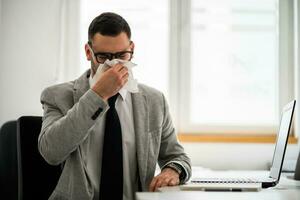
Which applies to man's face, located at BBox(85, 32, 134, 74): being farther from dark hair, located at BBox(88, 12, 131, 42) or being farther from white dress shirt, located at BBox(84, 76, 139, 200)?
white dress shirt, located at BBox(84, 76, 139, 200)

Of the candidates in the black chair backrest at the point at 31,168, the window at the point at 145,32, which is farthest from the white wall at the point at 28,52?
the black chair backrest at the point at 31,168

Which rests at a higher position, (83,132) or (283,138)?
(83,132)

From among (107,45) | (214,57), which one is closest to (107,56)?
(107,45)

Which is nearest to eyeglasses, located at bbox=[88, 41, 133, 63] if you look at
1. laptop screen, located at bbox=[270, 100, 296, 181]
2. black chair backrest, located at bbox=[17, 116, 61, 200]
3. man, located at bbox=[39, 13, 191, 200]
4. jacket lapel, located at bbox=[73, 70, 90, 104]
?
man, located at bbox=[39, 13, 191, 200]

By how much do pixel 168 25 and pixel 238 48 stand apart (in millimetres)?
536

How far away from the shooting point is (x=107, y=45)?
1.76 metres

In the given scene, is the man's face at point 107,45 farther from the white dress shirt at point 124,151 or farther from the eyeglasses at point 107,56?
the white dress shirt at point 124,151

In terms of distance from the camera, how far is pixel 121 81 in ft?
5.48

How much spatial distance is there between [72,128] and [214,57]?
2.07m

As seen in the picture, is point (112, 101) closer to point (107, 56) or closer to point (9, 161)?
point (107, 56)

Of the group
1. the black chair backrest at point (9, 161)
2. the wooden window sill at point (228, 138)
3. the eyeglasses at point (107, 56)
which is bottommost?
the wooden window sill at point (228, 138)

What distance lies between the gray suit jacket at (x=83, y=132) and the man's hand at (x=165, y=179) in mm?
68

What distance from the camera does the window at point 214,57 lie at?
136 inches

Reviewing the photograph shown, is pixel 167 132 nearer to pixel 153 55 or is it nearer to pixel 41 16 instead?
pixel 153 55
